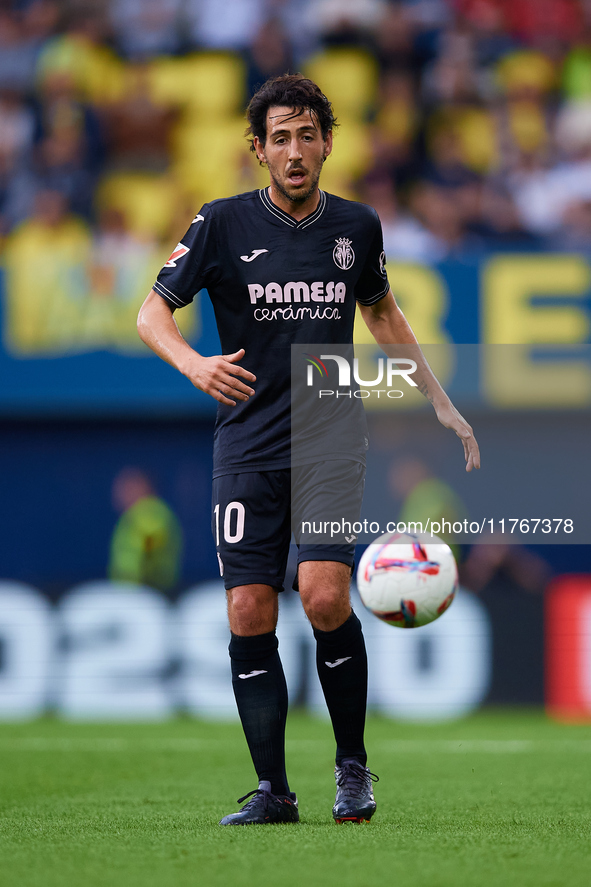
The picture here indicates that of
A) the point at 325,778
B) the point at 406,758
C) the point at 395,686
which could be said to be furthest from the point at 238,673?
the point at 395,686

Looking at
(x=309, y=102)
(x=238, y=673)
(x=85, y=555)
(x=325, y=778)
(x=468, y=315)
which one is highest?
(x=468, y=315)

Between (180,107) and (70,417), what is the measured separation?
408cm

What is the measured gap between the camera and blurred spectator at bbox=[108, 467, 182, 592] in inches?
425

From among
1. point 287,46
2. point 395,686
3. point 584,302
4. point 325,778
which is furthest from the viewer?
point 287,46

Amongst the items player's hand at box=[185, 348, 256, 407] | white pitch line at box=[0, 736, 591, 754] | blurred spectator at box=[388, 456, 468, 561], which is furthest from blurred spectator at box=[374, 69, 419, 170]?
player's hand at box=[185, 348, 256, 407]

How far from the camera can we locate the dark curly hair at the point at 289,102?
4020 millimetres

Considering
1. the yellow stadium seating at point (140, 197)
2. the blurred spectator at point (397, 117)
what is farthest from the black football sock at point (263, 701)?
the blurred spectator at point (397, 117)

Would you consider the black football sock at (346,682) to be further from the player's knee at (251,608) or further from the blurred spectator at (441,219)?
the blurred spectator at (441,219)

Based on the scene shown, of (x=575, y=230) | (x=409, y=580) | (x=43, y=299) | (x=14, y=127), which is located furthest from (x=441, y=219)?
(x=409, y=580)

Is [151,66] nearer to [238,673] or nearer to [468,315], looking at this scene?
[468,315]

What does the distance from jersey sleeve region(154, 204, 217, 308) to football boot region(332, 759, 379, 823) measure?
1.63 meters

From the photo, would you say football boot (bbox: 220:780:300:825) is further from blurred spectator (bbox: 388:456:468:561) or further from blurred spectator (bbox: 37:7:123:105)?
blurred spectator (bbox: 37:7:123:105)

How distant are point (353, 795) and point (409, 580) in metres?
0.85

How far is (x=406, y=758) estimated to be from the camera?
6484mm
